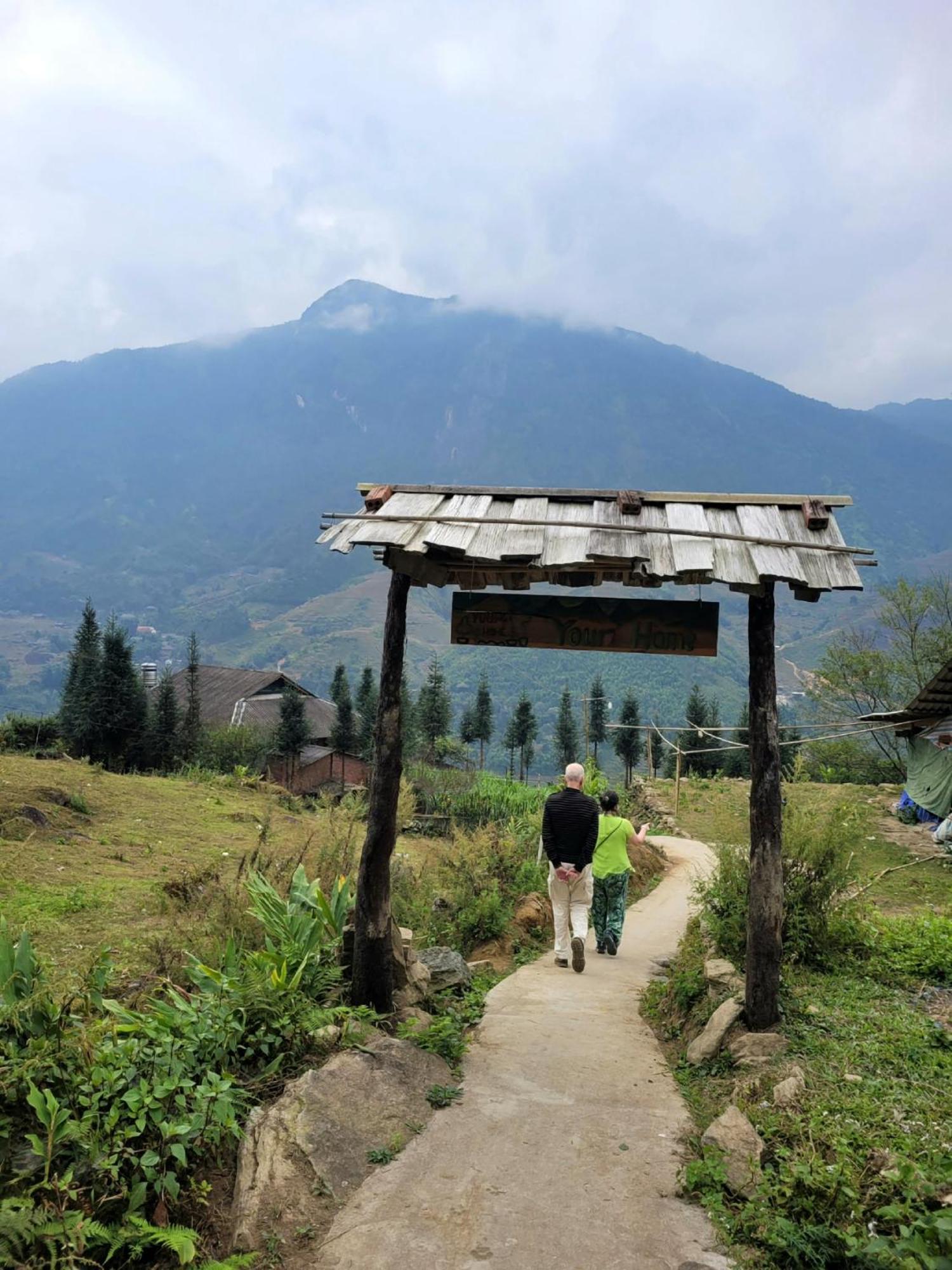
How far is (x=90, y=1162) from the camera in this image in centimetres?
357

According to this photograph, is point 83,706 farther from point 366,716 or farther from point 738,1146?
point 738,1146

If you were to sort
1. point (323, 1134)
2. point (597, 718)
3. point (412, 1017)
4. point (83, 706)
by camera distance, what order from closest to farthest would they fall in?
point (323, 1134), point (412, 1017), point (83, 706), point (597, 718)

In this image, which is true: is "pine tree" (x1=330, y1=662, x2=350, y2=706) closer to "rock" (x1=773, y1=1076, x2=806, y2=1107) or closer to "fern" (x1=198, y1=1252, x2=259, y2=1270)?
"rock" (x1=773, y1=1076, x2=806, y2=1107)

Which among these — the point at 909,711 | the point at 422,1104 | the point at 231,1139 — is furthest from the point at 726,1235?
the point at 909,711

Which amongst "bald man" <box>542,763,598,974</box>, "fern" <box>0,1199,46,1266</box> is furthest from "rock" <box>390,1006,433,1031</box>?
"fern" <box>0,1199,46,1266</box>

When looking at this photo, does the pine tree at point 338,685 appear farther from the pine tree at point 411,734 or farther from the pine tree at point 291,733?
the pine tree at point 291,733

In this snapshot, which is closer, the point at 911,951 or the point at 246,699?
the point at 911,951

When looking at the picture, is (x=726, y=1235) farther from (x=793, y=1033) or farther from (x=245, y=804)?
(x=245, y=804)

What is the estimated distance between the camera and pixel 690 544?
5395mm

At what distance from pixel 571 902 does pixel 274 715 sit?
46.2 metres

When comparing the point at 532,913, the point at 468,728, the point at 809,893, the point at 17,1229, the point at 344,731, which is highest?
the point at 468,728

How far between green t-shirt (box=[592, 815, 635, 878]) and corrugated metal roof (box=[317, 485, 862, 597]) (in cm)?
325

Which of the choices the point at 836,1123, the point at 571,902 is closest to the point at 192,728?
the point at 571,902

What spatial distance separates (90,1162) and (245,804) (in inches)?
686
